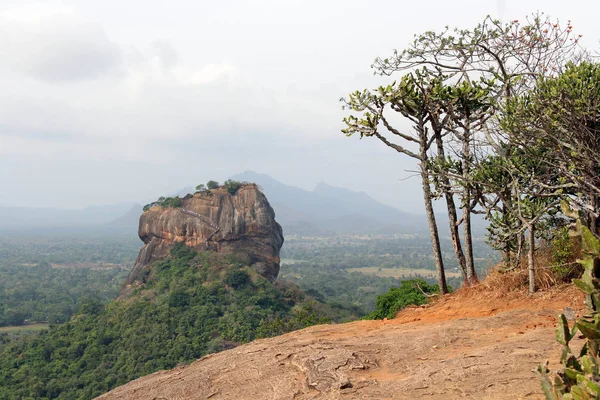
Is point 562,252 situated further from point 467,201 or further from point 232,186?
point 232,186

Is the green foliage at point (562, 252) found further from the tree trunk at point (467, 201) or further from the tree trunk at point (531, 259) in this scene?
the tree trunk at point (467, 201)

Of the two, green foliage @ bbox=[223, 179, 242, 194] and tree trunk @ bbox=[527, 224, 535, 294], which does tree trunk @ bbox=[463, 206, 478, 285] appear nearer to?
tree trunk @ bbox=[527, 224, 535, 294]

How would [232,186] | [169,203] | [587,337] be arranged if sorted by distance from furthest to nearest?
[232,186], [169,203], [587,337]

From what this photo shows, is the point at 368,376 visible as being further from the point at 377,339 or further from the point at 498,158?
the point at 498,158

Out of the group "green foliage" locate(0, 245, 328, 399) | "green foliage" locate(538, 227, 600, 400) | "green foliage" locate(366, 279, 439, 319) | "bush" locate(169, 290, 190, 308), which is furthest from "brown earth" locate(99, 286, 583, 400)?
"bush" locate(169, 290, 190, 308)

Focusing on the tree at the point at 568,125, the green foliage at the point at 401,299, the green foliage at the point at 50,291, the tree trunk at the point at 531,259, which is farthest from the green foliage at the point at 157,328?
the tree at the point at 568,125

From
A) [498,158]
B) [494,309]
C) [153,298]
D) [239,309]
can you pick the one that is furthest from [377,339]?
[153,298]

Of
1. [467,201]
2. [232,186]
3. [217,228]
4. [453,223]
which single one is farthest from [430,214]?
[232,186]
